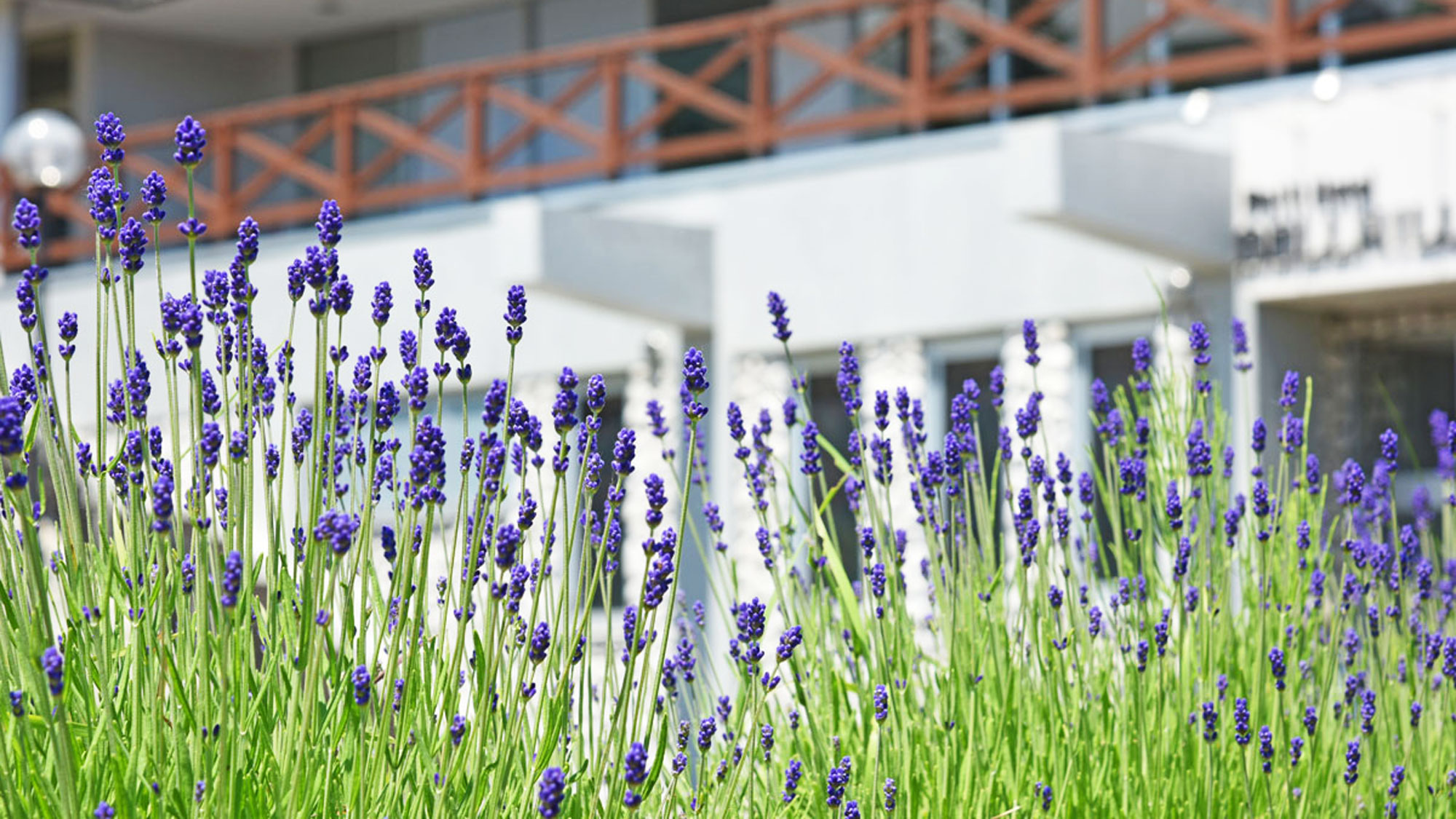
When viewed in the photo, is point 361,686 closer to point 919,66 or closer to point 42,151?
point 42,151

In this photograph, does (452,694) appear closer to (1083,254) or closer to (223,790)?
(223,790)

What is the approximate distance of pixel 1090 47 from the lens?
401 inches

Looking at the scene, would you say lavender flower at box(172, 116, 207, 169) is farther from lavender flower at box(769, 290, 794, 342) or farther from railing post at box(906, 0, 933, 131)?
railing post at box(906, 0, 933, 131)

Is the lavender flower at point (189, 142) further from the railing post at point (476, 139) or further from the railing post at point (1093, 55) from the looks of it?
the railing post at point (476, 139)

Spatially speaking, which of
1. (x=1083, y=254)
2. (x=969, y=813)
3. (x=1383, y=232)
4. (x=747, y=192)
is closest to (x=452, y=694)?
(x=969, y=813)

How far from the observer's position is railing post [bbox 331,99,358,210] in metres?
13.1

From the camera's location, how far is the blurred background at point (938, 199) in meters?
9.05

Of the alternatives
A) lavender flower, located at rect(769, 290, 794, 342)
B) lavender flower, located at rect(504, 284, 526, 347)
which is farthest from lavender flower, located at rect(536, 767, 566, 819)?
lavender flower, located at rect(769, 290, 794, 342)

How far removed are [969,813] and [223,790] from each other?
3.95 feet

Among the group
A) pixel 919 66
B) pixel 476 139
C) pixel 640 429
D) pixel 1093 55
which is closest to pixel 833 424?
pixel 640 429

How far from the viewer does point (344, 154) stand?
43.0 ft

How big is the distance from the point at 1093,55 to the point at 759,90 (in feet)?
6.85

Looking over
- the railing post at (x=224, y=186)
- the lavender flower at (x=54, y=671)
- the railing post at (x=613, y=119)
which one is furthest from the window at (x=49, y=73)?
the lavender flower at (x=54, y=671)

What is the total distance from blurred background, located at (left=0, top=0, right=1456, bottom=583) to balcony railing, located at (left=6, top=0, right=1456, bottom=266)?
0.03m
